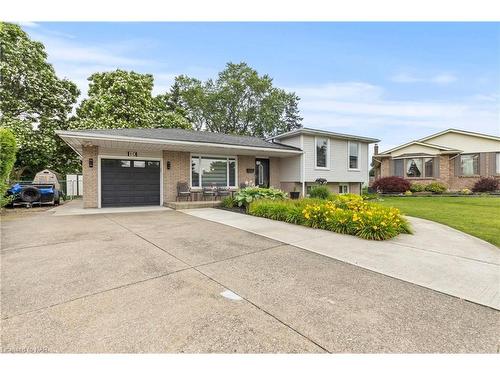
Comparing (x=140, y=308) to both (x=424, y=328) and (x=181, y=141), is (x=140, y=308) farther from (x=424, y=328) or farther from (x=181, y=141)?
(x=181, y=141)

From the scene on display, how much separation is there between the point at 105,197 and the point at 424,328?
11.3 metres

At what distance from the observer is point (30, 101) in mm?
17453

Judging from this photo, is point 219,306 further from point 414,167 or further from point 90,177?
point 414,167

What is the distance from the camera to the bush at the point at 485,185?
55.0ft

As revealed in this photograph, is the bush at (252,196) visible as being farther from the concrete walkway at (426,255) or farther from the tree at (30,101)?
the tree at (30,101)

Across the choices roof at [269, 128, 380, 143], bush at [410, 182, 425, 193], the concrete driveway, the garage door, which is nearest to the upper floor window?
roof at [269, 128, 380, 143]

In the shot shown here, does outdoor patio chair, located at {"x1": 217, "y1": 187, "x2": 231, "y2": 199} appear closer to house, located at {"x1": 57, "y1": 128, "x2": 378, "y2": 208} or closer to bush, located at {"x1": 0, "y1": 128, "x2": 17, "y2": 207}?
house, located at {"x1": 57, "y1": 128, "x2": 378, "y2": 208}

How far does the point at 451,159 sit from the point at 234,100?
71.4 ft

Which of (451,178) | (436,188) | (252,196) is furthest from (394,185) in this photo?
(252,196)

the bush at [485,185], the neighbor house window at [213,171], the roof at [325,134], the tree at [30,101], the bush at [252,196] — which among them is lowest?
the bush at [252,196]

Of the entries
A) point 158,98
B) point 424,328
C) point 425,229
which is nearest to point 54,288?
point 424,328

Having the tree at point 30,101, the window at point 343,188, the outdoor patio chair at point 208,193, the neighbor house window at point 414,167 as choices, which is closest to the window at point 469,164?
the neighbor house window at point 414,167

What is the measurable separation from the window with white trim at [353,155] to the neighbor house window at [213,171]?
7.12 m

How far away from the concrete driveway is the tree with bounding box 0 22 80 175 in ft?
54.2
